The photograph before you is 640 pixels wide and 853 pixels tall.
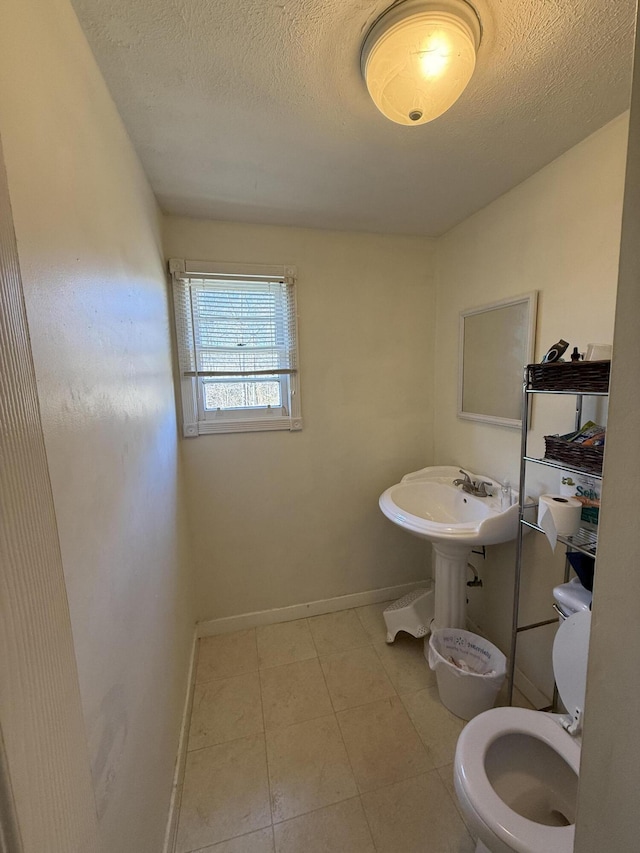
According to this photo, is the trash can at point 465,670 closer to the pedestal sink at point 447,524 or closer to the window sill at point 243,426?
the pedestal sink at point 447,524

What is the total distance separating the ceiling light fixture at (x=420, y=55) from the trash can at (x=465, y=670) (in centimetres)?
197

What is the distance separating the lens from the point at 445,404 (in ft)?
6.77

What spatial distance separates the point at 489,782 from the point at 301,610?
133 centimetres

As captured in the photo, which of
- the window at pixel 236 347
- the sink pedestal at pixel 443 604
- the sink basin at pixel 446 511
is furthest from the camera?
the window at pixel 236 347

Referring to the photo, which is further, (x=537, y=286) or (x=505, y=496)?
(x=505, y=496)

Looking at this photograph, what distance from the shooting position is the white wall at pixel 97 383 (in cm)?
55

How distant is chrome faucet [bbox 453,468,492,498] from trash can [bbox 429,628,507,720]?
0.65 metres

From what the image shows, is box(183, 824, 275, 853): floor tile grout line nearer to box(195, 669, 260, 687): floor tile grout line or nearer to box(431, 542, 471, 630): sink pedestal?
box(195, 669, 260, 687): floor tile grout line

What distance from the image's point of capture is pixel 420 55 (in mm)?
820

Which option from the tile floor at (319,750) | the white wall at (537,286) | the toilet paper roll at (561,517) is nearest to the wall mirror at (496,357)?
the white wall at (537,286)

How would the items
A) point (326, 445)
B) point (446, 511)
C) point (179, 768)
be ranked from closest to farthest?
1. point (179, 768)
2. point (446, 511)
3. point (326, 445)

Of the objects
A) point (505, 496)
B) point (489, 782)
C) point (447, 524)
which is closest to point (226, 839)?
point (489, 782)

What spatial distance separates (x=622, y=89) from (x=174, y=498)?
6.92 feet

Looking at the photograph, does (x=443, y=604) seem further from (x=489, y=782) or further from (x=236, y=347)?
(x=236, y=347)
